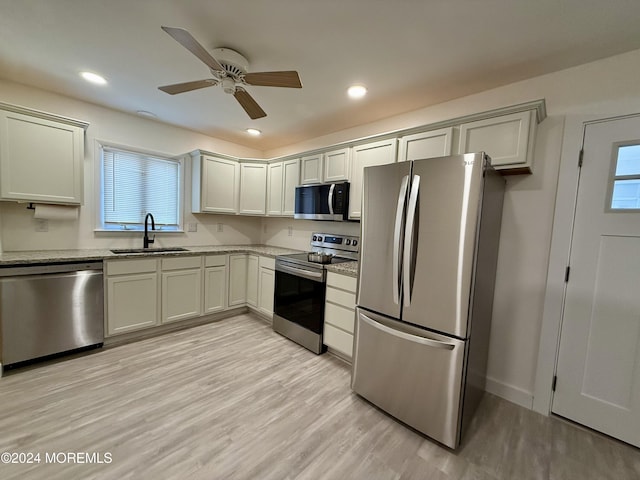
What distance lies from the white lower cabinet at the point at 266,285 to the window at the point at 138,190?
1.40 meters

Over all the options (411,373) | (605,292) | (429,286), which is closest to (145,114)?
(429,286)

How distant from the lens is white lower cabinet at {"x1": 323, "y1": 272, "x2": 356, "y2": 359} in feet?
7.79

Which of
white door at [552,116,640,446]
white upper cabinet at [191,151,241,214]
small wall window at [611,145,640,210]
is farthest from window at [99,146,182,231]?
small wall window at [611,145,640,210]

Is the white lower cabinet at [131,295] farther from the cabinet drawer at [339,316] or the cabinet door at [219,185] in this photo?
the cabinet drawer at [339,316]

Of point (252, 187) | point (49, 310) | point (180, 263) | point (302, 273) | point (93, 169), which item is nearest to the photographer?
point (49, 310)

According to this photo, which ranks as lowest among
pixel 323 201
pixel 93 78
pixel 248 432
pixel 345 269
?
pixel 248 432

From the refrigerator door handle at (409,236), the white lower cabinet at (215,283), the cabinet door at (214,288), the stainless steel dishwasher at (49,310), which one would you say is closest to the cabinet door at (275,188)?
the white lower cabinet at (215,283)

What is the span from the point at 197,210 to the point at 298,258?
1.71 meters

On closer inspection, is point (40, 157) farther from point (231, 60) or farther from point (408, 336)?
point (408, 336)

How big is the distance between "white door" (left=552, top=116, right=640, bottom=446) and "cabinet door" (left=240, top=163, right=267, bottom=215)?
3.43 meters

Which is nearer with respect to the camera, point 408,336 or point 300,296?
point 408,336

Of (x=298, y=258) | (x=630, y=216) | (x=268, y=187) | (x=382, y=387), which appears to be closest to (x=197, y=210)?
(x=268, y=187)

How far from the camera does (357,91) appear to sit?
231 cm

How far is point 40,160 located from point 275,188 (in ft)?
7.82
